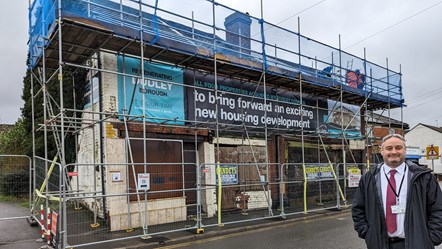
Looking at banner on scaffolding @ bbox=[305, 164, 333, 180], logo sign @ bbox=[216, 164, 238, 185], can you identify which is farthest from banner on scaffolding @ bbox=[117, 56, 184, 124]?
banner on scaffolding @ bbox=[305, 164, 333, 180]

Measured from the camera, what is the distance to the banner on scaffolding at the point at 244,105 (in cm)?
1213

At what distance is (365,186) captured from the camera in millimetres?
3797

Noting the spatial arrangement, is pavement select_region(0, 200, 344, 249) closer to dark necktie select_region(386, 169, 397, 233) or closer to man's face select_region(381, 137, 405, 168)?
dark necktie select_region(386, 169, 397, 233)

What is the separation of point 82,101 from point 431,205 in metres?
10.3

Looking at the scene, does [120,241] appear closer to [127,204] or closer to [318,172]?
[127,204]

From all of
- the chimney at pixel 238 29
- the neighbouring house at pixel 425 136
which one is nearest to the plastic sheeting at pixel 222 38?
the chimney at pixel 238 29

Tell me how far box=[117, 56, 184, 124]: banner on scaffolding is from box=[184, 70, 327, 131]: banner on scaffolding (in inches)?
20.3

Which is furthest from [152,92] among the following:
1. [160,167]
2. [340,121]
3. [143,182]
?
[340,121]

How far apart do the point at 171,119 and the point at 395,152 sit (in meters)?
7.68

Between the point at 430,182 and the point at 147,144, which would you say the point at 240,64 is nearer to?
the point at 147,144

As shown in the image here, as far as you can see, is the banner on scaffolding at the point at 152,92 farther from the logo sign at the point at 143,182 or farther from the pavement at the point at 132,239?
the pavement at the point at 132,239

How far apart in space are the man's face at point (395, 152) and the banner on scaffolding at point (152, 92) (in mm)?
7240

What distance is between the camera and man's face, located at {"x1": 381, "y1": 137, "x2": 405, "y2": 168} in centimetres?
358

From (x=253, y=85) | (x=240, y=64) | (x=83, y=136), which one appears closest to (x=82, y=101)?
(x=83, y=136)
